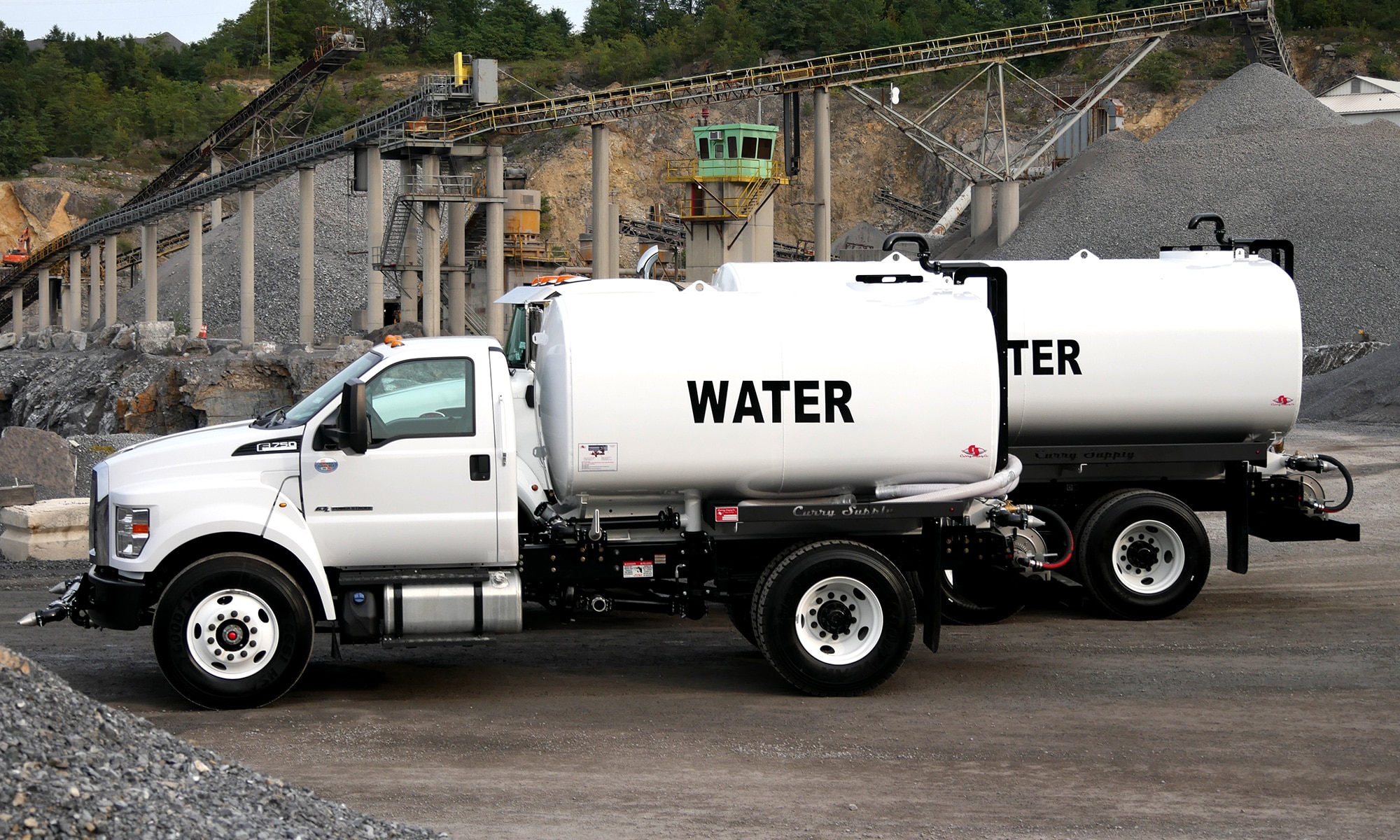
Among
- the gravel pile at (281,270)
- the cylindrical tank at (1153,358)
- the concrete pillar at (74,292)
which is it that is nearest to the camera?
the cylindrical tank at (1153,358)

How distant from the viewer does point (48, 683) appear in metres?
6.91

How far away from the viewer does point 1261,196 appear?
52.8 m

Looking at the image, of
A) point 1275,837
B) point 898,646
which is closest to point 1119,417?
point 898,646

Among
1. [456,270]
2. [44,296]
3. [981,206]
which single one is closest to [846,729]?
[456,270]

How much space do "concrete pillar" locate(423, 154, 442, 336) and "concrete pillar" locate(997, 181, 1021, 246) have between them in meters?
24.9

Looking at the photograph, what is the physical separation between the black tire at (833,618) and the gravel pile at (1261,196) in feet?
120

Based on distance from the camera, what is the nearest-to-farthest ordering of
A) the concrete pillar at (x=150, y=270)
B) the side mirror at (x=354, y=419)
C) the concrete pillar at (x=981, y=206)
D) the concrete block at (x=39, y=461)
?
1. the side mirror at (x=354, y=419)
2. the concrete block at (x=39, y=461)
3. the concrete pillar at (x=981, y=206)
4. the concrete pillar at (x=150, y=270)

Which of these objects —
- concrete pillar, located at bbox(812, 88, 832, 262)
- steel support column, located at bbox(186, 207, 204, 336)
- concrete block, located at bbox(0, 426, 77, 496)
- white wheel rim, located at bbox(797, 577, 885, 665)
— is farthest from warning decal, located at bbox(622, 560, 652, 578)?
steel support column, located at bbox(186, 207, 204, 336)

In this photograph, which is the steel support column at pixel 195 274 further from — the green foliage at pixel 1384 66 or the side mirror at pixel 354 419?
the green foliage at pixel 1384 66

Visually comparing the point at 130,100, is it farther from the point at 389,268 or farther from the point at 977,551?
the point at 977,551

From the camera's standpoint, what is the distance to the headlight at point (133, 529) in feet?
30.5

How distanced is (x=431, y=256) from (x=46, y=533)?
41.4m

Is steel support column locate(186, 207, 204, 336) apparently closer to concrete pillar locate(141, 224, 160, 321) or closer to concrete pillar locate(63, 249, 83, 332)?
concrete pillar locate(141, 224, 160, 321)

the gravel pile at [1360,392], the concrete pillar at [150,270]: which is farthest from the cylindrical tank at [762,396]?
the concrete pillar at [150,270]
